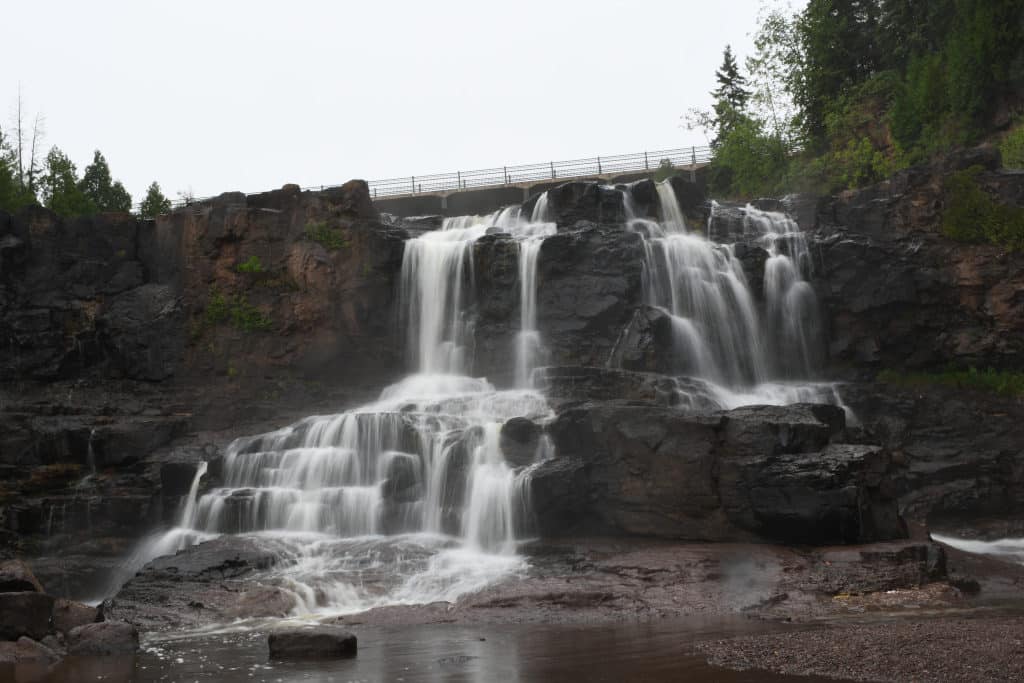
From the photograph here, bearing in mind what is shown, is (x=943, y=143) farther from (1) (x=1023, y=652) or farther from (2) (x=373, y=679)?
(2) (x=373, y=679)

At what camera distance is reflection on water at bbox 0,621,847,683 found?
452 inches

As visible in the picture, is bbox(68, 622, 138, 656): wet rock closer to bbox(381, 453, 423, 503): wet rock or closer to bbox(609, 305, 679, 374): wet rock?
bbox(381, 453, 423, 503): wet rock

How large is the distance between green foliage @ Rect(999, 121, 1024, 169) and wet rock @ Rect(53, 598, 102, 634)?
3375 cm

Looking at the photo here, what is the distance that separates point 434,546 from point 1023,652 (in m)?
12.7

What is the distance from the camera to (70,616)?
51.6 ft

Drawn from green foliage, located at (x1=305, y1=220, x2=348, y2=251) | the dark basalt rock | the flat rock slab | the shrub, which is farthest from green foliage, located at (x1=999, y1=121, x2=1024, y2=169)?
the flat rock slab

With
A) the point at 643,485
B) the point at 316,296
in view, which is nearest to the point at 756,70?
the point at 316,296

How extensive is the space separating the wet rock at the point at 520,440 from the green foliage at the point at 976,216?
1742cm

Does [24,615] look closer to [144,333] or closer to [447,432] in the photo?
[447,432]

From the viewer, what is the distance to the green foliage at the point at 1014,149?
34906mm

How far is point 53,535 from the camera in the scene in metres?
24.5

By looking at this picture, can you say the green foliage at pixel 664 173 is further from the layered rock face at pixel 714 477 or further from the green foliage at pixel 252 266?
the layered rock face at pixel 714 477

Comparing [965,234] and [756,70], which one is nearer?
[965,234]

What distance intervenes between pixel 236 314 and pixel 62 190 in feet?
69.9
